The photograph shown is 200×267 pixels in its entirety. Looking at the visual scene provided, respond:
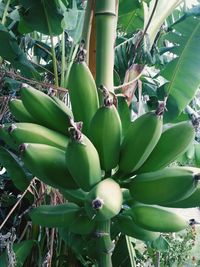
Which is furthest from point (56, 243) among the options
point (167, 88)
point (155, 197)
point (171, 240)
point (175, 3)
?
point (171, 240)

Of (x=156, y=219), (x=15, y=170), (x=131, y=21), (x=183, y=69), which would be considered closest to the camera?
(x=156, y=219)

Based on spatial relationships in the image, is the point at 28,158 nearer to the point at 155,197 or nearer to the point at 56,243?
the point at 155,197

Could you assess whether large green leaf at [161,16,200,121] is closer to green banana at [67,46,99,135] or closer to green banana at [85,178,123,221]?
green banana at [67,46,99,135]

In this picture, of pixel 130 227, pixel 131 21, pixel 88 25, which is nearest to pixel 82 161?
pixel 130 227

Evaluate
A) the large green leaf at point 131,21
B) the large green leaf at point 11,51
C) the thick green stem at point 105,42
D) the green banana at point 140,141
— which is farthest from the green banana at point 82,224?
the large green leaf at point 131,21

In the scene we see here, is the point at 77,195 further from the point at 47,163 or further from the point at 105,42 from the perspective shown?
the point at 105,42

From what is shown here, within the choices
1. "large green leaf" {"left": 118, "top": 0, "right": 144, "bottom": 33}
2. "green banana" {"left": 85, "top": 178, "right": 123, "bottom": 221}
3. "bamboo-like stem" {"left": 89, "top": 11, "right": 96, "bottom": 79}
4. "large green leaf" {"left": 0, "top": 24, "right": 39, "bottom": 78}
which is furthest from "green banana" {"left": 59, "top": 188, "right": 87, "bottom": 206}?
"large green leaf" {"left": 118, "top": 0, "right": 144, "bottom": 33}
